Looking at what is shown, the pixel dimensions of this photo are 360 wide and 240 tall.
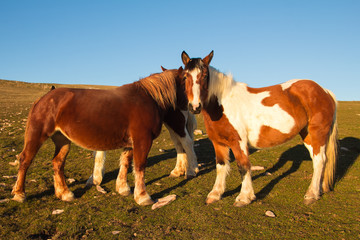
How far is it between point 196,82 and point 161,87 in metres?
1.14

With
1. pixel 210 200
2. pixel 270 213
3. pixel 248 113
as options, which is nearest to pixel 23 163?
pixel 210 200

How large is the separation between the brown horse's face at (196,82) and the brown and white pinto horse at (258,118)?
0.02 m

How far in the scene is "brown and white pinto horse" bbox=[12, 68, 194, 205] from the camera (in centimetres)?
446

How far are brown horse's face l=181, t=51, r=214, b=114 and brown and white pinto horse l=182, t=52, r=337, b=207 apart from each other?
2 centimetres

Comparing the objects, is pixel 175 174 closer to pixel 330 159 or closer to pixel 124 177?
pixel 124 177

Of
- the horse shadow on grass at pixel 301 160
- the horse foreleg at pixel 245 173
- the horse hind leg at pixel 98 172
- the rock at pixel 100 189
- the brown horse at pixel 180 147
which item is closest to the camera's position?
the horse foreleg at pixel 245 173

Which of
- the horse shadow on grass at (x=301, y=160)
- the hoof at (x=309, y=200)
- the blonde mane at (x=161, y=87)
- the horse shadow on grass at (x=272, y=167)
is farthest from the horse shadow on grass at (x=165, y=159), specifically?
the hoof at (x=309, y=200)

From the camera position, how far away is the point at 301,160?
7930mm

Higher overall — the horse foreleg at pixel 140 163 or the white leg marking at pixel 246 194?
the horse foreleg at pixel 140 163

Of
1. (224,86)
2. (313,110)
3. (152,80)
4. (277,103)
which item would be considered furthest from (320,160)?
(152,80)

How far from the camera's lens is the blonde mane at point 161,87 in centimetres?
524

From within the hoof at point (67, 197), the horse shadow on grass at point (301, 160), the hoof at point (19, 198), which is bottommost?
the horse shadow on grass at point (301, 160)

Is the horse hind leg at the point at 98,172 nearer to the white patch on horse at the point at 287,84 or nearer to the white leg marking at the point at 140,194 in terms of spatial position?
the white leg marking at the point at 140,194

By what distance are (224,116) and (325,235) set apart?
2.40 meters
